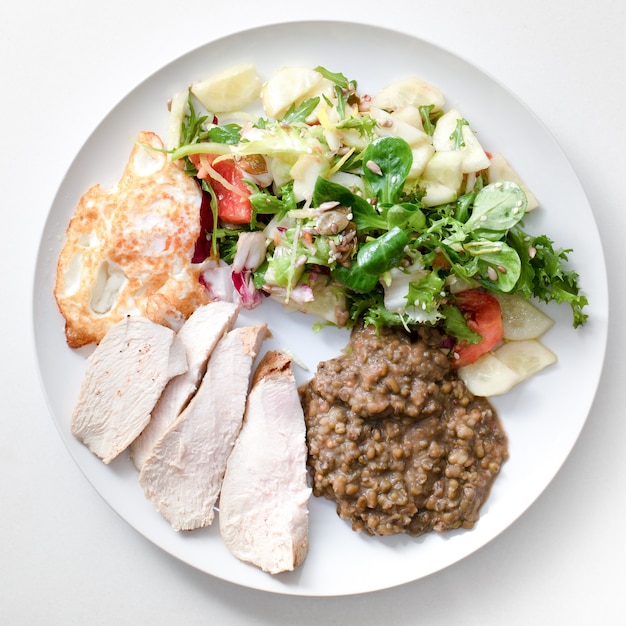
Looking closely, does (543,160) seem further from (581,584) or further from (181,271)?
(581,584)

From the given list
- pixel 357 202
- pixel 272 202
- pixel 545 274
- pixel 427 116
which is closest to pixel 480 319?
pixel 545 274

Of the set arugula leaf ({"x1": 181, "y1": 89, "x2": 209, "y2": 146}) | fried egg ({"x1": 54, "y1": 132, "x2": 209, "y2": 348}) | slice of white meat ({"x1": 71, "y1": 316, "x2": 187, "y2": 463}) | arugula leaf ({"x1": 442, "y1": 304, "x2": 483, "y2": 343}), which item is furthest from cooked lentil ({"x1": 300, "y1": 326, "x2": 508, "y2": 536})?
arugula leaf ({"x1": 181, "y1": 89, "x2": 209, "y2": 146})

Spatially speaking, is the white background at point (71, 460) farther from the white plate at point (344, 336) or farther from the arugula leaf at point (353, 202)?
the arugula leaf at point (353, 202)

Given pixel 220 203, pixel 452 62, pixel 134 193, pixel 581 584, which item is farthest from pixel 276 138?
pixel 581 584

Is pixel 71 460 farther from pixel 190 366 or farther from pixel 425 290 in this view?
pixel 425 290

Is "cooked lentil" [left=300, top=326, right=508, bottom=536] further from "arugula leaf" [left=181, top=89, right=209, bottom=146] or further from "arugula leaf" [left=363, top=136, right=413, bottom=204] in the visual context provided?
"arugula leaf" [left=181, top=89, right=209, bottom=146]

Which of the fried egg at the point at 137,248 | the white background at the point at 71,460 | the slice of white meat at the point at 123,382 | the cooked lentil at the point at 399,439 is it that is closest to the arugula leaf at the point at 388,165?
the cooked lentil at the point at 399,439

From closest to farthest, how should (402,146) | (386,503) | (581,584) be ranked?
(402,146)
(386,503)
(581,584)
